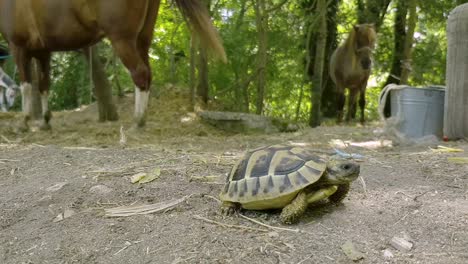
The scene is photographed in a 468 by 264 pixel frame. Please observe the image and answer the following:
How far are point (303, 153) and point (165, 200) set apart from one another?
0.87m

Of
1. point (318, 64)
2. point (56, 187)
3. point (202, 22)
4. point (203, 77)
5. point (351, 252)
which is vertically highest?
point (202, 22)

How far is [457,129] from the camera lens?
5.06 metres

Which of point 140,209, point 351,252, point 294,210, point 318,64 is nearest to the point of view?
point 351,252

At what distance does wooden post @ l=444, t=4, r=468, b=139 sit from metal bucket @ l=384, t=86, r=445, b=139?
0.78 ft

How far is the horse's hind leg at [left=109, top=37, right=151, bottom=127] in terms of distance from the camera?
5.48 m

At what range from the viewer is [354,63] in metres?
9.62

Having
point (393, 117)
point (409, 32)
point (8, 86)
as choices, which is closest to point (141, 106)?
point (393, 117)

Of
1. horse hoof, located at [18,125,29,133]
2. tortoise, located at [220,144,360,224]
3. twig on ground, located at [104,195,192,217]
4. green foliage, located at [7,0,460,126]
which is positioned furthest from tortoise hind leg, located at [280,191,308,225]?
green foliage, located at [7,0,460,126]

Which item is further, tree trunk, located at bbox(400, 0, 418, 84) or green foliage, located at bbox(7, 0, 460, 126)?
green foliage, located at bbox(7, 0, 460, 126)

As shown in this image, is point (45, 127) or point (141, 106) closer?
point (141, 106)

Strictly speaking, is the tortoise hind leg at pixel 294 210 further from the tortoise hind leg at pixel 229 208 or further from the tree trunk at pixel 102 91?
the tree trunk at pixel 102 91

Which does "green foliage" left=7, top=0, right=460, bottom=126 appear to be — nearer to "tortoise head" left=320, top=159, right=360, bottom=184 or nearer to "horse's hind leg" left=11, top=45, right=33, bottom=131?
"horse's hind leg" left=11, top=45, right=33, bottom=131

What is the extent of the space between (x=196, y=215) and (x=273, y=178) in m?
0.49

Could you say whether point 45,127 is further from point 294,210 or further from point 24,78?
point 294,210
